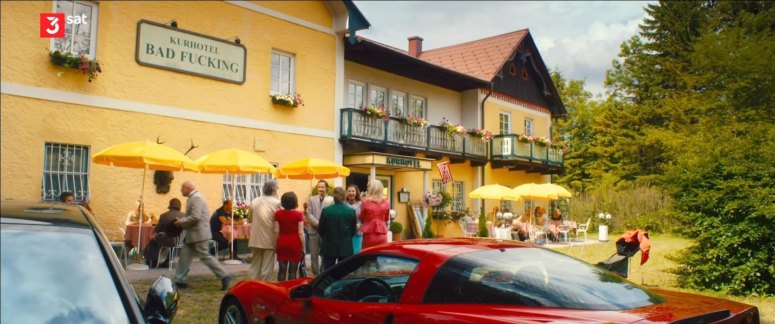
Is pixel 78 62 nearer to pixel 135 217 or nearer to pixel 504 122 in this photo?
pixel 135 217

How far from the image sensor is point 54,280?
2.55m

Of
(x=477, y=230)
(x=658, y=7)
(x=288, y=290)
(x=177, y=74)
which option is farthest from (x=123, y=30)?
(x=658, y=7)

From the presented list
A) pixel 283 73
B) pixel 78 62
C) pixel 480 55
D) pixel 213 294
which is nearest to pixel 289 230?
pixel 213 294

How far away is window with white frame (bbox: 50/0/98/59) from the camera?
11.8 meters

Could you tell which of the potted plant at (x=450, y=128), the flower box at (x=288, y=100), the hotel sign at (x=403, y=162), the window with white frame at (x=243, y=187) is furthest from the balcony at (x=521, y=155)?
the window with white frame at (x=243, y=187)

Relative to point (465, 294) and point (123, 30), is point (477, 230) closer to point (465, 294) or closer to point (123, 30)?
point (123, 30)

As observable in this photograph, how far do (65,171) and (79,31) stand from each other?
2854 mm

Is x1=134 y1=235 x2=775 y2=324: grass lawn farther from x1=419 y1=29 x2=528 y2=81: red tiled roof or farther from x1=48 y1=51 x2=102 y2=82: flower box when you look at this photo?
x1=419 y1=29 x2=528 y2=81: red tiled roof

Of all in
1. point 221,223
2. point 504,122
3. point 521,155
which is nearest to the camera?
point 221,223

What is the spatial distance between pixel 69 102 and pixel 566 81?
1734 inches

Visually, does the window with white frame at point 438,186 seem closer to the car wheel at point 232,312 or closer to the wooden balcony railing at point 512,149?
the wooden balcony railing at point 512,149

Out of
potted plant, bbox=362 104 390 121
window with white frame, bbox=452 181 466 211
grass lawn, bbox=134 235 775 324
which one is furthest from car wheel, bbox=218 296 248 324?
window with white frame, bbox=452 181 466 211

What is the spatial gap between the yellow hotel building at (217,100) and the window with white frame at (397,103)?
0.28 feet

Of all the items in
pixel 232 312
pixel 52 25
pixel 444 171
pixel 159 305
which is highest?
pixel 52 25
